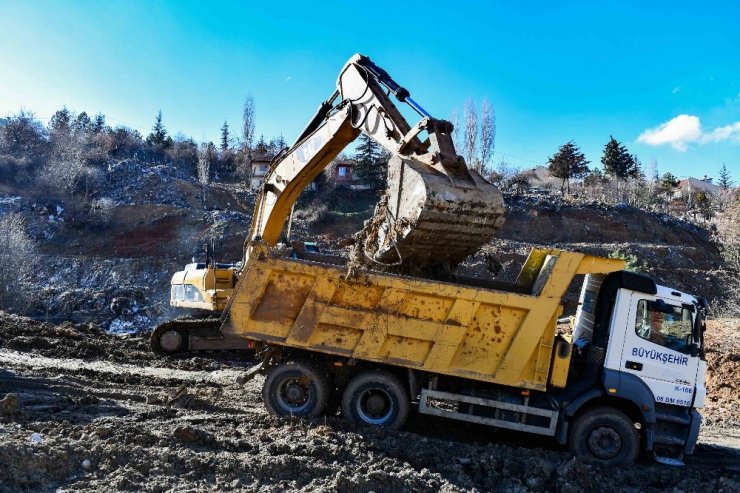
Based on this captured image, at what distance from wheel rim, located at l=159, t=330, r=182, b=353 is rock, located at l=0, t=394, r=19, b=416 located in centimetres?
556

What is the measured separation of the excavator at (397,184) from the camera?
20.3ft

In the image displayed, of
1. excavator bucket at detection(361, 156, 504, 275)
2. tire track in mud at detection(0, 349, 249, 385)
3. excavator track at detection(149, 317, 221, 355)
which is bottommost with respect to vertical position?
tire track in mud at detection(0, 349, 249, 385)

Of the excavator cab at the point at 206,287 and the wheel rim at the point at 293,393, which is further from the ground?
the excavator cab at the point at 206,287

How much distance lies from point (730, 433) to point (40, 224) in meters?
30.7

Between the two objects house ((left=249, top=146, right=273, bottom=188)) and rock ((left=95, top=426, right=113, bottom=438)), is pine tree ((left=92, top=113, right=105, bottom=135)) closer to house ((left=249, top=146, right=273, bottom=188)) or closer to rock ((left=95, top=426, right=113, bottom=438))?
house ((left=249, top=146, right=273, bottom=188))

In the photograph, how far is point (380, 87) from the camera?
764cm

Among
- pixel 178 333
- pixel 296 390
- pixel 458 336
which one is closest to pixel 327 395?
pixel 296 390

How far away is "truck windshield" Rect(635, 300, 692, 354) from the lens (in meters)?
6.62

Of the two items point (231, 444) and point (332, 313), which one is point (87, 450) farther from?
point (332, 313)

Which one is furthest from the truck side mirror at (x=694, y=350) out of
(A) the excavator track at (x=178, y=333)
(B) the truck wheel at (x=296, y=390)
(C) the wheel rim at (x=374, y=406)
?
(A) the excavator track at (x=178, y=333)

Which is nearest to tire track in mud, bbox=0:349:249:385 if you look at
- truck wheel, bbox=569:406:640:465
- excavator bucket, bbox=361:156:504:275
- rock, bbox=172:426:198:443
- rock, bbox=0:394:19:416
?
rock, bbox=0:394:19:416

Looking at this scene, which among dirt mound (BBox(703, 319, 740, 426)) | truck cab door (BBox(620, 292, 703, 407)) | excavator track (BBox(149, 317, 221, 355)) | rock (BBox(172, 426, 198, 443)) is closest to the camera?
rock (BBox(172, 426, 198, 443))

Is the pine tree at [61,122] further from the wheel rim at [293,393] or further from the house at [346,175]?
the wheel rim at [293,393]

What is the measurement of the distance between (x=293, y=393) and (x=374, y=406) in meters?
0.99
